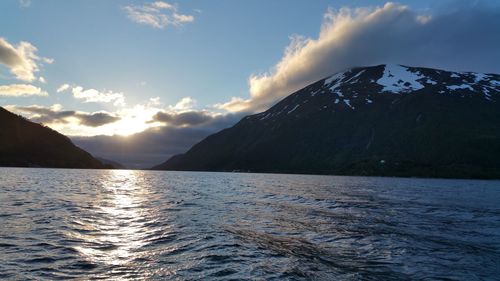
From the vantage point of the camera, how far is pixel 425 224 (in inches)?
1548

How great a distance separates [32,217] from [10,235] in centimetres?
965

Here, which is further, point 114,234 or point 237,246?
point 114,234

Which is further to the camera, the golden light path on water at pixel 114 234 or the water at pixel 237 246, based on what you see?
the golden light path on water at pixel 114 234

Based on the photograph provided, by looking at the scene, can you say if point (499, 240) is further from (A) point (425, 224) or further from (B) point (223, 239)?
(B) point (223, 239)

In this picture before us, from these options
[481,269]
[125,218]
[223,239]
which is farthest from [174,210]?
[481,269]

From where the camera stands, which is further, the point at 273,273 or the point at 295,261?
the point at 295,261

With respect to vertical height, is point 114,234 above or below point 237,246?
above

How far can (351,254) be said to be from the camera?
81.2 feet

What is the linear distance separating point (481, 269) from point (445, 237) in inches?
417

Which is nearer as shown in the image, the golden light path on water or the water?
the water

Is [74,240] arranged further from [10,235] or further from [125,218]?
[125,218]

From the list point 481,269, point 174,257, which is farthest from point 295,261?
point 481,269

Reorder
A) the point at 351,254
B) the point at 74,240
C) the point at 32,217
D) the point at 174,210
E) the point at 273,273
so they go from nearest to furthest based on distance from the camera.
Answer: the point at 273,273
the point at 351,254
the point at 74,240
the point at 32,217
the point at 174,210

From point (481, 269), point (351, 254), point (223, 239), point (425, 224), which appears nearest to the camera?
point (481, 269)
